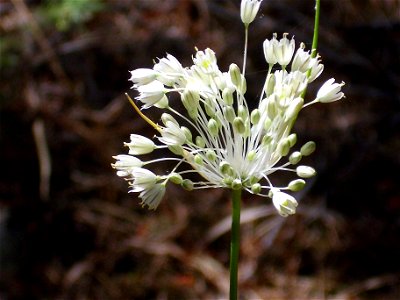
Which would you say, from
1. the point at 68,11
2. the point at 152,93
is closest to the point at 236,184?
the point at 152,93

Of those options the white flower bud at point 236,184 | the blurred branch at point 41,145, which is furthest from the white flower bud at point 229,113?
the blurred branch at point 41,145

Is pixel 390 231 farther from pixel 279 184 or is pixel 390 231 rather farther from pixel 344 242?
pixel 279 184

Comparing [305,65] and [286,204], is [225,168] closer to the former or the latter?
[286,204]

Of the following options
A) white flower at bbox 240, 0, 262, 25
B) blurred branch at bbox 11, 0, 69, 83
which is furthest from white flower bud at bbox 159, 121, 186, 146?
blurred branch at bbox 11, 0, 69, 83

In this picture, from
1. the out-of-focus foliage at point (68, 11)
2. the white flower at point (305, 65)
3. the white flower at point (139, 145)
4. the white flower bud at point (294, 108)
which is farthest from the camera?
the out-of-focus foliage at point (68, 11)

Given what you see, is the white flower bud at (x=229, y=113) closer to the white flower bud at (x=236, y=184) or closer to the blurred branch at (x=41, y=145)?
the white flower bud at (x=236, y=184)

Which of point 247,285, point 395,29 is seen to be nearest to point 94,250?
point 247,285
